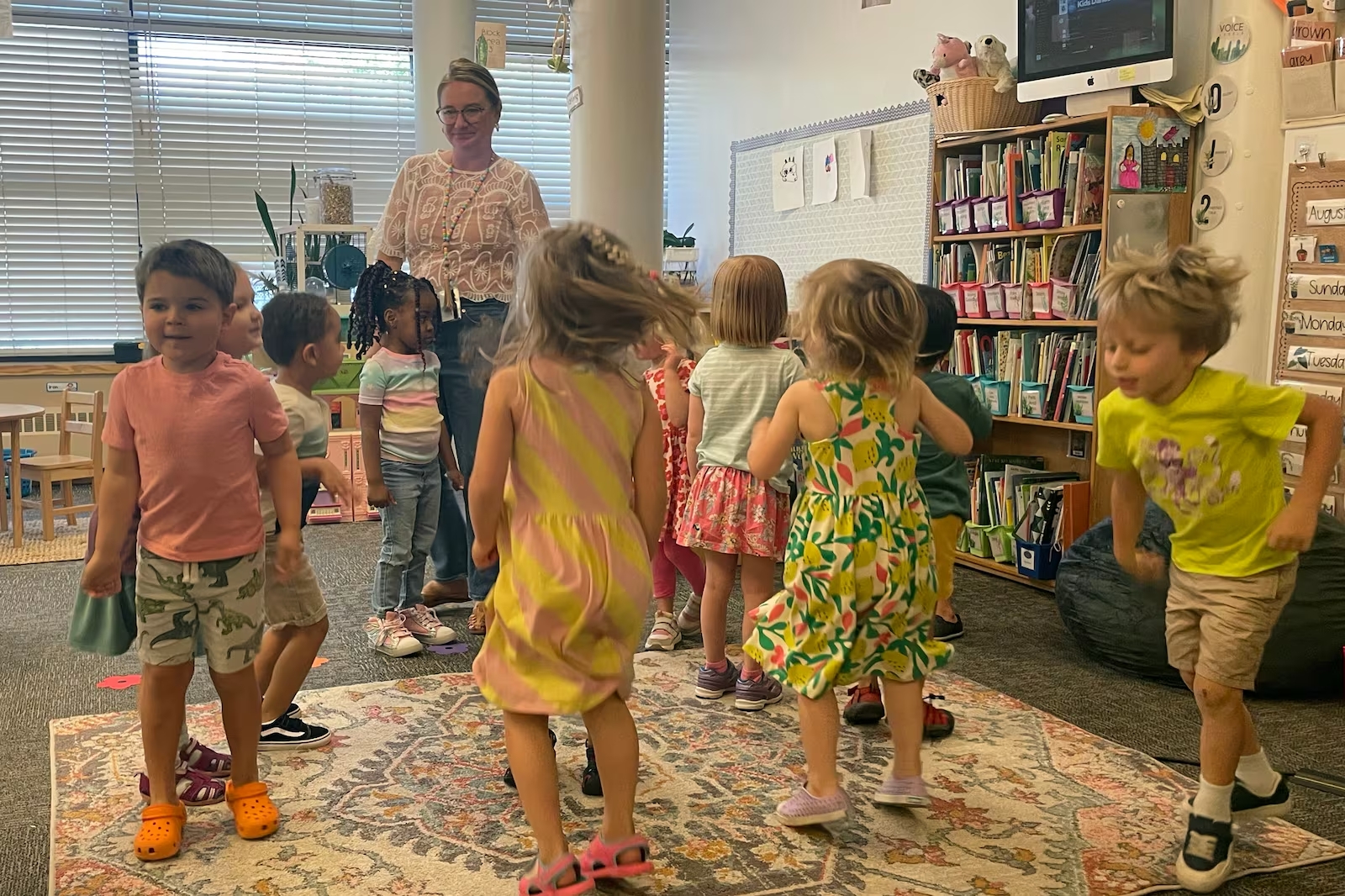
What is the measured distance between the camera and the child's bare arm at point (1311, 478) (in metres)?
1.84

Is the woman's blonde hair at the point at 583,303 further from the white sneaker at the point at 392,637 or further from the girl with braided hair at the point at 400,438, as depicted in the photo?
the white sneaker at the point at 392,637

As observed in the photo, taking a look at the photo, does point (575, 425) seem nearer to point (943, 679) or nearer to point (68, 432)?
point (943, 679)

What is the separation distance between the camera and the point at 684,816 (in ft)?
7.43

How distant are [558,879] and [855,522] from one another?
80cm

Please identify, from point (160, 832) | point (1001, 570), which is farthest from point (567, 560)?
point (1001, 570)

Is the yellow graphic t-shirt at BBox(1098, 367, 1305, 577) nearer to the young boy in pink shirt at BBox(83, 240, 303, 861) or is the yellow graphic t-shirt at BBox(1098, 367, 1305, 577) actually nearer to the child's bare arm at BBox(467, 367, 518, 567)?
the child's bare arm at BBox(467, 367, 518, 567)

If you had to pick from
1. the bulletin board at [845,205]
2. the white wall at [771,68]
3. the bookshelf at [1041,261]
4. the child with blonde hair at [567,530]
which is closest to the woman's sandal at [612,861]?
the child with blonde hair at [567,530]

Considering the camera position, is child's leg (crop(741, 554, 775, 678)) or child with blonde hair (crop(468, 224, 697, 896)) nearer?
child with blonde hair (crop(468, 224, 697, 896))

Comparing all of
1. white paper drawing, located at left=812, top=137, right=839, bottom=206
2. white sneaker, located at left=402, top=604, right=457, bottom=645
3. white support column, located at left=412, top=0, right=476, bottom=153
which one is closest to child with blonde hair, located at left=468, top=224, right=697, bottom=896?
white sneaker, located at left=402, top=604, right=457, bottom=645

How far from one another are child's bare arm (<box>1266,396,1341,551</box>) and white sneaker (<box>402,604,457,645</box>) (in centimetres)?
227

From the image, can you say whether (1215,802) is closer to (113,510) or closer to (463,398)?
(113,510)

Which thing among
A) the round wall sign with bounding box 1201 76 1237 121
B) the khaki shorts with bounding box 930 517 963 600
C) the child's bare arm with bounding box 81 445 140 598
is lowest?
the khaki shorts with bounding box 930 517 963 600

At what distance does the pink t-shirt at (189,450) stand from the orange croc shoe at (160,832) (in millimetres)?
475

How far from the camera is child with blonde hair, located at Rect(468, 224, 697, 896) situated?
184 cm
